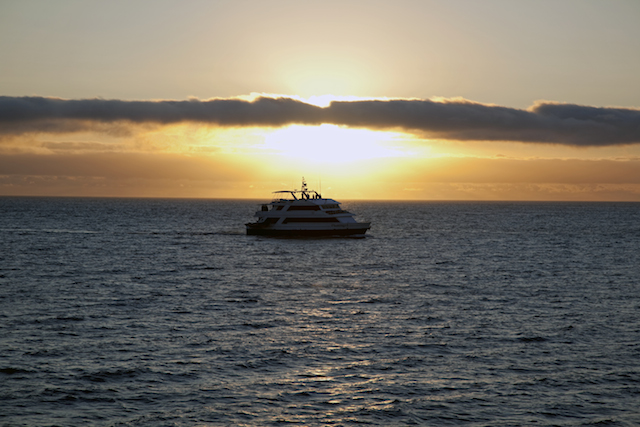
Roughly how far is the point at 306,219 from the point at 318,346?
62015mm

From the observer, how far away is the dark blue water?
18.6m

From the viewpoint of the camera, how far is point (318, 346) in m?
25.9

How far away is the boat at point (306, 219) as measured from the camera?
8725 cm

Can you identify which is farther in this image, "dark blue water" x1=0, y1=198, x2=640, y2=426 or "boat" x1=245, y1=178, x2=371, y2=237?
"boat" x1=245, y1=178, x2=371, y2=237

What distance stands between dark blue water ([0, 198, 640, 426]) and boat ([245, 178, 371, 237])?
32.4 meters

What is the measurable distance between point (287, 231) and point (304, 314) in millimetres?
55806

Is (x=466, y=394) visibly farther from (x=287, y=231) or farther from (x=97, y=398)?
(x=287, y=231)

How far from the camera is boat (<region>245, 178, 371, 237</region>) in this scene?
87.2m

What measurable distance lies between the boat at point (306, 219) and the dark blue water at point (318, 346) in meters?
32.4

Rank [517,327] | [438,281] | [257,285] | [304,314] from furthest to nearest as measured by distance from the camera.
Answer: [438,281], [257,285], [304,314], [517,327]

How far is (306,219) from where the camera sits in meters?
87.6

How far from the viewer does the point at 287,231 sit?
290 ft

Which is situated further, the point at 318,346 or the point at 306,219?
the point at 306,219

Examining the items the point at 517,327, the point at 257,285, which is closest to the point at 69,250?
the point at 257,285
